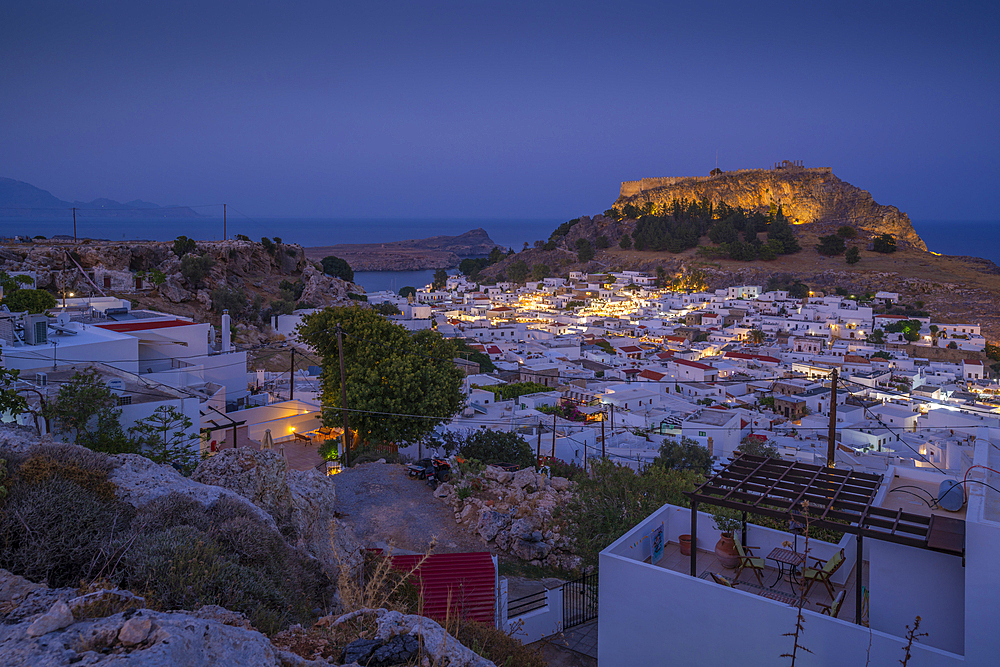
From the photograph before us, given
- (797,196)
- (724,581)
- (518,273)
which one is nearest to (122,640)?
(724,581)

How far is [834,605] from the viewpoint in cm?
426

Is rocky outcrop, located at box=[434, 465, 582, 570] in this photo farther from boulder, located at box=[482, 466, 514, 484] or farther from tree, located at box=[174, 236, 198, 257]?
tree, located at box=[174, 236, 198, 257]

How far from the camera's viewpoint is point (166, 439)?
29.9ft

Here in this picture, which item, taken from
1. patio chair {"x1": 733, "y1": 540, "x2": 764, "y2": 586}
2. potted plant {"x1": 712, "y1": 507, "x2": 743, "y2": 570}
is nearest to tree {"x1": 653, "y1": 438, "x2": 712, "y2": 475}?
potted plant {"x1": 712, "y1": 507, "x2": 743, "y2": 570}

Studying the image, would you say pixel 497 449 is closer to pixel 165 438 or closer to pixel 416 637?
pixel 165 438

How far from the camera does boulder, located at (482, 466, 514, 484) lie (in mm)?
9961

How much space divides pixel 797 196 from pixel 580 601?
96198mm

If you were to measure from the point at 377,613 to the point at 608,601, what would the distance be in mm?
2378

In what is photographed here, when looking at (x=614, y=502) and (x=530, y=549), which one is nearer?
(x=614, y=502)

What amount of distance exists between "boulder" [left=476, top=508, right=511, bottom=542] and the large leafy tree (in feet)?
12.5

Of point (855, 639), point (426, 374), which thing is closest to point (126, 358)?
point (426, 374)

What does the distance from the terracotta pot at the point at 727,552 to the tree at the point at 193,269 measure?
3108 centimetres

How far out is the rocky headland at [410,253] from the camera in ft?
405

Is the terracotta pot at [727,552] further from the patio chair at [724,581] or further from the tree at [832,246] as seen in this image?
the tree at [832,246]
